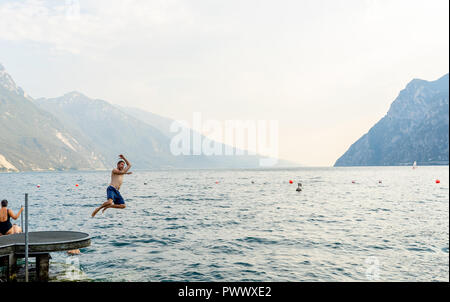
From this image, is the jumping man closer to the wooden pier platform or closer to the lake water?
the wooden pier platform

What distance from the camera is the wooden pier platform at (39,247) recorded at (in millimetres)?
14188

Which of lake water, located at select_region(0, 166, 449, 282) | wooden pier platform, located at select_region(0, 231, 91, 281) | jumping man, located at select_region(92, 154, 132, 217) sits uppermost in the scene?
jumping man, located at select_region(92, 154, 132, 217)

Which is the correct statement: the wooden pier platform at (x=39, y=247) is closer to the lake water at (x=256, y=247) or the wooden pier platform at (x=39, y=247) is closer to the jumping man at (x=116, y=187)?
the lake water at (x=256, y=247)

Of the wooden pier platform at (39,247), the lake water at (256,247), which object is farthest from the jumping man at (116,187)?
the lake water at (256,247)

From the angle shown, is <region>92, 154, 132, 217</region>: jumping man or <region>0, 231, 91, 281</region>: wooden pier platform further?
<region>92, 154, 132, 217</region>: jumping man

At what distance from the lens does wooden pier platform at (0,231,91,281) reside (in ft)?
46.5

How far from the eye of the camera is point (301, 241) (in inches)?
989

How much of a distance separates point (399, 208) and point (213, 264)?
38331 mm

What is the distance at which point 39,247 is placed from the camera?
47.0 ft

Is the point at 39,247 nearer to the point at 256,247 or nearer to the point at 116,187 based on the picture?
the point at 116,187

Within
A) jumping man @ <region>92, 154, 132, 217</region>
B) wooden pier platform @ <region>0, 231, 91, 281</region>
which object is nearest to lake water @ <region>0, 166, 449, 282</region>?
wooden pier platform @ <region>0, 231, 91, 281</region>
